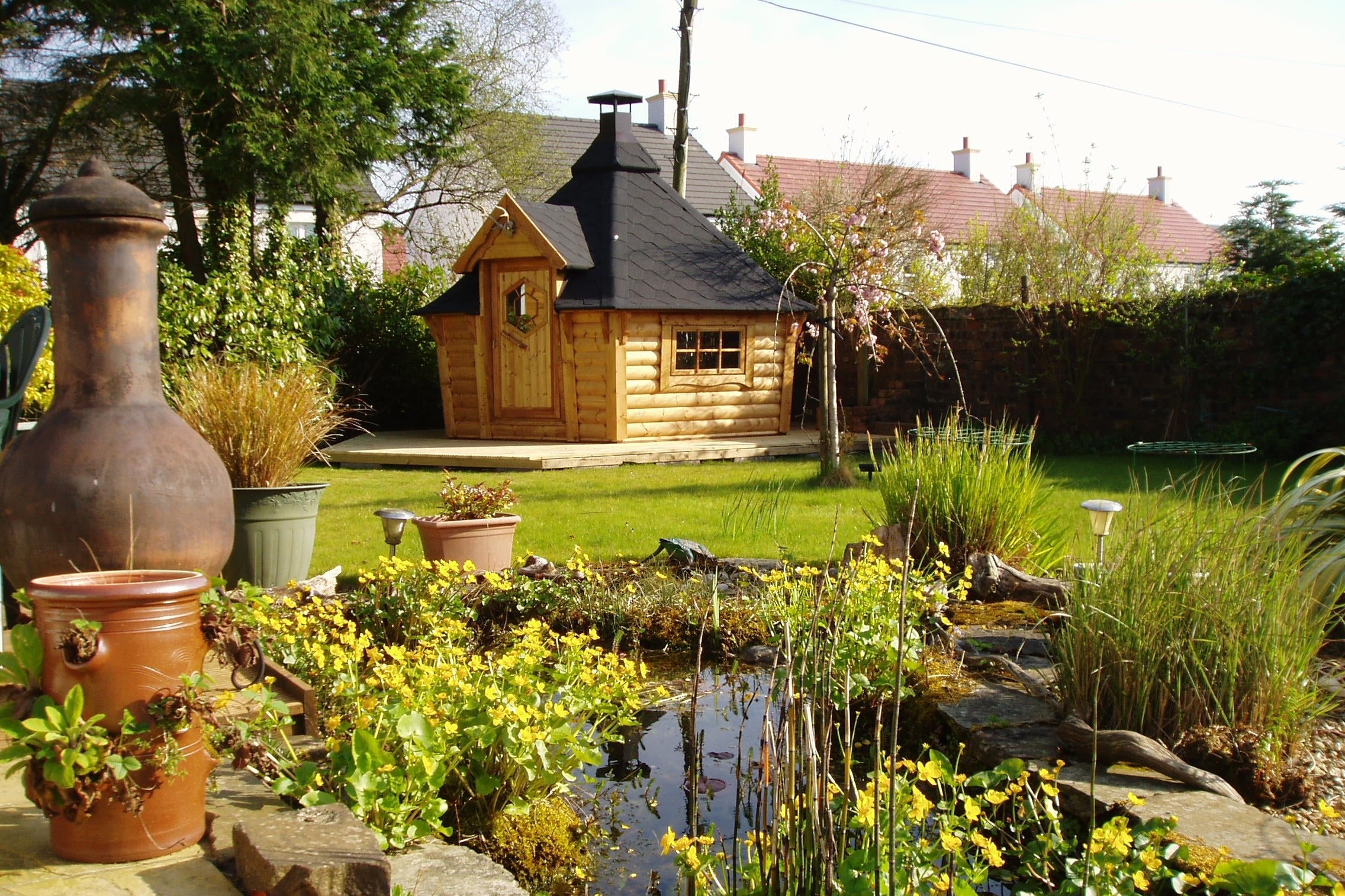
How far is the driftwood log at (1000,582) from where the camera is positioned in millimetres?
5293

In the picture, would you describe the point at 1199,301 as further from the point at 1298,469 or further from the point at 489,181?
the point at 489,181

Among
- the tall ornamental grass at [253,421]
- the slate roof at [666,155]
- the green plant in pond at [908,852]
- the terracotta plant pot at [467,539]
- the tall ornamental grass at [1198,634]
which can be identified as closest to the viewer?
the green plant in pond at [908,852]

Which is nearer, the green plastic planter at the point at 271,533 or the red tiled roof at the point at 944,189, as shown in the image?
the green plastic planter at the point at 271,533

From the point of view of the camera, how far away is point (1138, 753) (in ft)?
10.2

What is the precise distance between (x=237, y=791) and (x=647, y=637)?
2633mm

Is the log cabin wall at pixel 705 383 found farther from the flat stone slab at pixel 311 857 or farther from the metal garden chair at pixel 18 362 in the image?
the flat stone slab at pixel 311 857

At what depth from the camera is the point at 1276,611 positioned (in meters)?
3.22

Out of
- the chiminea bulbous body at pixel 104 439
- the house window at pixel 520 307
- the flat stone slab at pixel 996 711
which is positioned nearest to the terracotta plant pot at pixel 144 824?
the chiminea bulbous body at pixel 104 439

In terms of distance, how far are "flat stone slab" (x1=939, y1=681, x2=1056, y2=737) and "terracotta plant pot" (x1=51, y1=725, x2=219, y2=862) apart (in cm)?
242

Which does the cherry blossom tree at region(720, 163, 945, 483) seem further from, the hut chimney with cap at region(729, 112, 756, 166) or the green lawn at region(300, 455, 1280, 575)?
the hut chimney with cap at region(729, 112, 756, 166)

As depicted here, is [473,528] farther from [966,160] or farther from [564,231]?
[966,160]

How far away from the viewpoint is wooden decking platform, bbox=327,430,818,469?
11.7 meters

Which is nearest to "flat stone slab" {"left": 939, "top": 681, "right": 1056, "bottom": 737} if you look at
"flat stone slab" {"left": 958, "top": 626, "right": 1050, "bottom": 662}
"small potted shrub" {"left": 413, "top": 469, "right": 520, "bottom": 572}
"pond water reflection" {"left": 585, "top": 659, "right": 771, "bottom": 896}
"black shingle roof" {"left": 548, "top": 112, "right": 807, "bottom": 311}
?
"flat stone slab" {"left": 958, "top": 626, "right": 1050, "bottom": 662}

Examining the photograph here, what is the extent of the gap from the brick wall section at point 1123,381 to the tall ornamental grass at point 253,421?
6.39 meters
